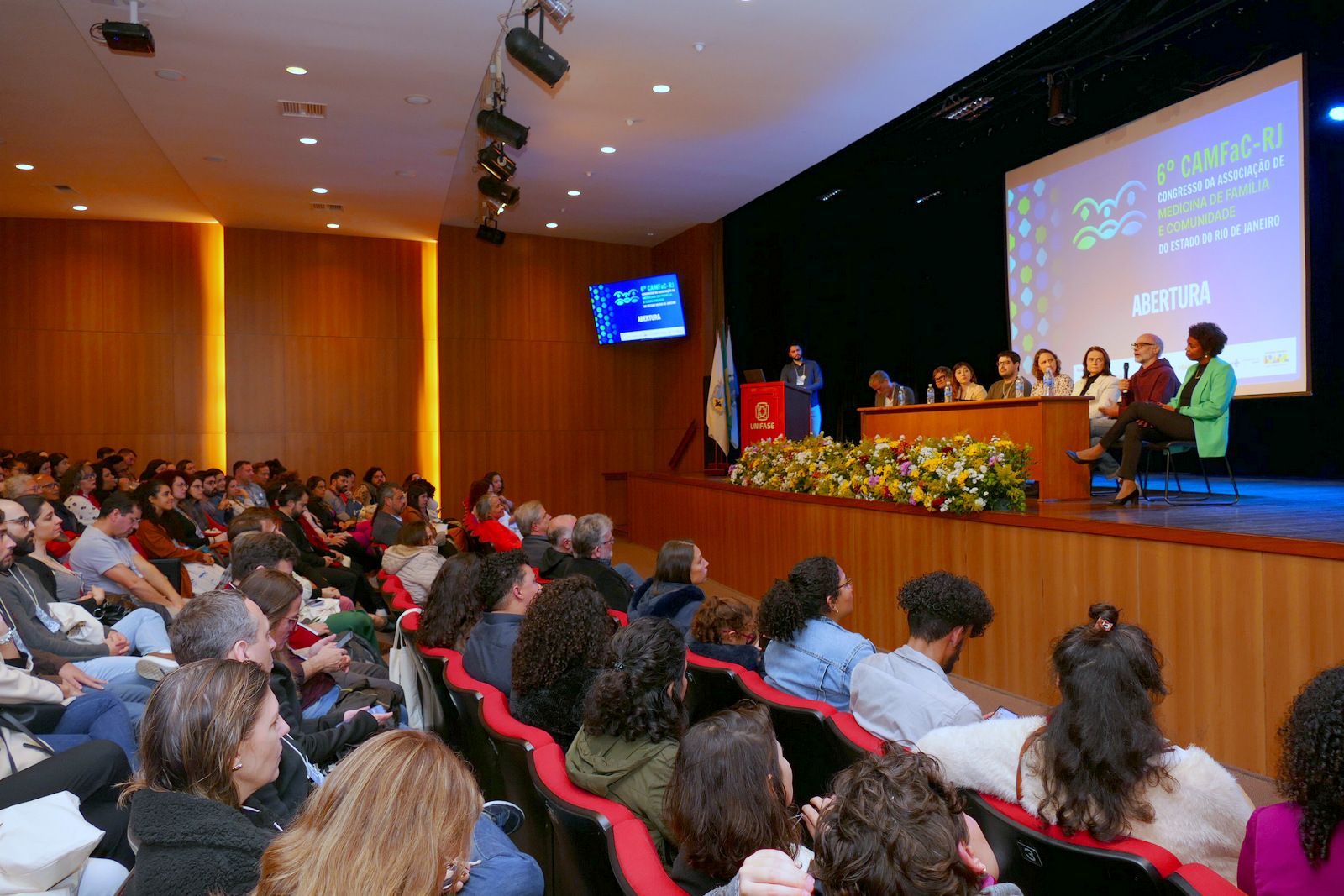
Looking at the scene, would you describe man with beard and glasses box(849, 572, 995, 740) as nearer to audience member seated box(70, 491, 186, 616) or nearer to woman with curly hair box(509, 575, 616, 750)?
woman with curly hair box(509, 575, 616, 750)

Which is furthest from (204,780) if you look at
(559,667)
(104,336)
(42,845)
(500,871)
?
(104,336)

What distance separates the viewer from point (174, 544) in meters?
5.78

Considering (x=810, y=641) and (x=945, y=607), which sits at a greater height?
(x=945, y=607)

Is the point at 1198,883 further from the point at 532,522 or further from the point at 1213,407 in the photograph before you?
the point at 532,522

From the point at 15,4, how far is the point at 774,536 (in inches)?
245

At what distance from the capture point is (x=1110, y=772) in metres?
1.68

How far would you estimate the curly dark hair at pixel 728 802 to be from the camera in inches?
56.6

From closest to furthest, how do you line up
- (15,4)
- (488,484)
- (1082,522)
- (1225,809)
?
1. (1225,809)
2. (1082,522)
3. (15,4)
4. (488,484)

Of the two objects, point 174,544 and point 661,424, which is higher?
point 661,424

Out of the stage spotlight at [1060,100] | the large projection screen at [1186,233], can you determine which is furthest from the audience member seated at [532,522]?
the large projection screen at [1186,233]

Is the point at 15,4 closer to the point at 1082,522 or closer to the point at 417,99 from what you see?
the point at 417,99

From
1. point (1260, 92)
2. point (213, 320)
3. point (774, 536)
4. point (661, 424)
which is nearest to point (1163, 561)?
point (774, 536)

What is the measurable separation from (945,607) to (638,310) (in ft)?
33.0

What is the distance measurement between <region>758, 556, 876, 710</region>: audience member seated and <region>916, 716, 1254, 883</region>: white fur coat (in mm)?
1023
